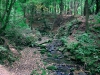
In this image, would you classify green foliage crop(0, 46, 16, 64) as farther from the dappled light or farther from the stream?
the stream

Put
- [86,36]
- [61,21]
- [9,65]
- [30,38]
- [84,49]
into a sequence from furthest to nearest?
[61,21] → [30,38] → [86,36] → [84,49] → [9,65]

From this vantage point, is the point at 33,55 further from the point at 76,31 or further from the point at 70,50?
the point at 76,31

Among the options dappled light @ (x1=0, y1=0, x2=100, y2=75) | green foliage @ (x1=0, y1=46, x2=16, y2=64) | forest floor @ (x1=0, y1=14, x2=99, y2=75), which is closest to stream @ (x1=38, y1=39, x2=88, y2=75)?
dappled light @ (x1=0, y1=0, x2=100, y2=75)

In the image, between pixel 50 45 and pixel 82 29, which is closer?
pixel 50 45

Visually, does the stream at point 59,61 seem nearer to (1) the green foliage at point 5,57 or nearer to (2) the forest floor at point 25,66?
(2) the forest floor at point 25,66

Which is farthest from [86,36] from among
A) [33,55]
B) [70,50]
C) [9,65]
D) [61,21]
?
[61,21]

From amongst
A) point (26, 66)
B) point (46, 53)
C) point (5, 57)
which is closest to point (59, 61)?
point (46, 53)

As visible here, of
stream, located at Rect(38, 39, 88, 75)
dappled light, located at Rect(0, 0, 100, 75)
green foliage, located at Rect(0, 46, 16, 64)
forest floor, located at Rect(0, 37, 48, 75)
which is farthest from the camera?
stream, located at Rect(38, 39, 88, 75)

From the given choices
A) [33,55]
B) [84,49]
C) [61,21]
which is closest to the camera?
[84,49]

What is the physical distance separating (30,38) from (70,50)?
540cm

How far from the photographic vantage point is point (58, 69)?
41.3ft

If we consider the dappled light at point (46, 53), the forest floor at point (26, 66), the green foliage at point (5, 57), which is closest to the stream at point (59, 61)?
the dappled light at point (46, 53)

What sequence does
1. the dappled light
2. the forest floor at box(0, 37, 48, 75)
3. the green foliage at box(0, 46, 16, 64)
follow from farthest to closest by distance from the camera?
the green foliage at box(0, 46, 16, 64), the dappled light, the forest floor at box(0, 37, 48, 75)

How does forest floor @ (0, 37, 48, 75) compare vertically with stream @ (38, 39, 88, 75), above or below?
above
